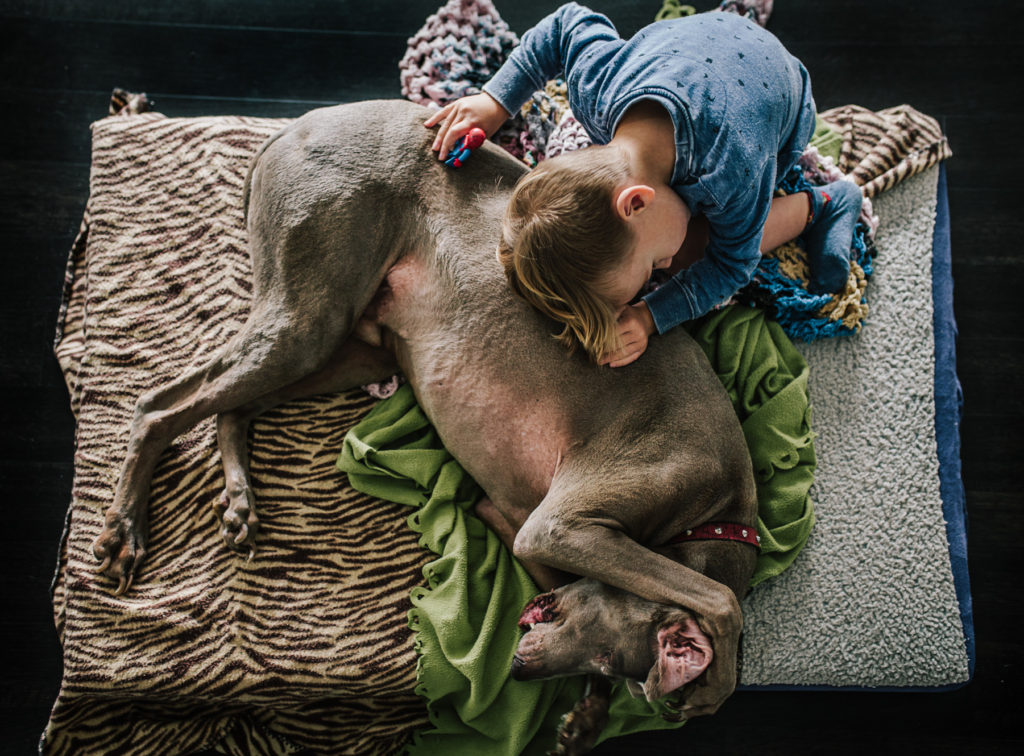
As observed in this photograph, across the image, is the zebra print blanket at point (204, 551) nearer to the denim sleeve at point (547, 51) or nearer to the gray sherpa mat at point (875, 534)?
the denim sleeve at point (547, 51)

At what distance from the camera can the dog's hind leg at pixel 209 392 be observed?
68.4 inches

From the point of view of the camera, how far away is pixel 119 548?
1814mm

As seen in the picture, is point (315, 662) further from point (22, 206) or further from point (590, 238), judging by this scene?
point (22, 206)

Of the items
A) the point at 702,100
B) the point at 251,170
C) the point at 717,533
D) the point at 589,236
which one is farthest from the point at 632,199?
the point at 251,170

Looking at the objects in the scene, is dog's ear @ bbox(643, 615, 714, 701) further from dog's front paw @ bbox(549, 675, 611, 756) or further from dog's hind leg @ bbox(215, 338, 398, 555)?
dog's hind leg @ bbox(215, 338, 398, 555)

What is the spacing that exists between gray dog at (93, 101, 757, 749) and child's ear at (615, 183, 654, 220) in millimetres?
377

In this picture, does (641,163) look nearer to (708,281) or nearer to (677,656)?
(708,281)

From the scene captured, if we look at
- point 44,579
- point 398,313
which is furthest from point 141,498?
point 398,313

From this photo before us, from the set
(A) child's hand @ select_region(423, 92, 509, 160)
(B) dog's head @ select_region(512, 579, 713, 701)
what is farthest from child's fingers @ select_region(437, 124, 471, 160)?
(B) dog's head @ select_region(512, 579, 713, 701)

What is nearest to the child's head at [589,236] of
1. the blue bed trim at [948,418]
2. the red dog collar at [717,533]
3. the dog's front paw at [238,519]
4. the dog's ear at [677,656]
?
the red dog collar at [717,533]

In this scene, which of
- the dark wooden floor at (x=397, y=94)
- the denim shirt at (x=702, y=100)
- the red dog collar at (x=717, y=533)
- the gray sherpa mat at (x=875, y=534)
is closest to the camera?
the denim shirt at (x=702, y=100)

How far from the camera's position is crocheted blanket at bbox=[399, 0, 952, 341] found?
1965 mm

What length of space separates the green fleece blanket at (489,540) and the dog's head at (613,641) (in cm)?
23

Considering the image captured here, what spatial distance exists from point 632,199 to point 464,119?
0.56m
